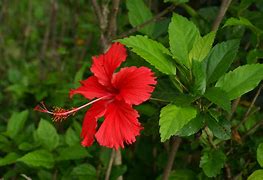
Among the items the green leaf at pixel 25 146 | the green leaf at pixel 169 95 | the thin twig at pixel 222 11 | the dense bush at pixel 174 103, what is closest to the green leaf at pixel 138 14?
the dense bush at pixel 174 103

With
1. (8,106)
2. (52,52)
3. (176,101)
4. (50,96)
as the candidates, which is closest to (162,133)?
(176,101)

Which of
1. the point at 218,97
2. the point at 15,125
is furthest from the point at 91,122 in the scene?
the point at 15,125

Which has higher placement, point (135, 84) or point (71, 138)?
point (135, 84)

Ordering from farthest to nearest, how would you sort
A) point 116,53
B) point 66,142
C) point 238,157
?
point 66,142
point 238,157
point 116,53

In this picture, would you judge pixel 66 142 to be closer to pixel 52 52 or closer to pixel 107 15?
pixel 107 15

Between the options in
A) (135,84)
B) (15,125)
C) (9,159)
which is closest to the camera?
(135,84)

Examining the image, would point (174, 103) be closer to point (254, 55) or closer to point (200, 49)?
point (200, 49)

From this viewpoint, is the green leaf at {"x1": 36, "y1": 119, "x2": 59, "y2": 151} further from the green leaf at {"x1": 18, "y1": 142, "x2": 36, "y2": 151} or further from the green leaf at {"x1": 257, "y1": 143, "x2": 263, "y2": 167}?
the green leaf at {"x1": 257, "y1": 143, "x2": 263, "y2": 167}
